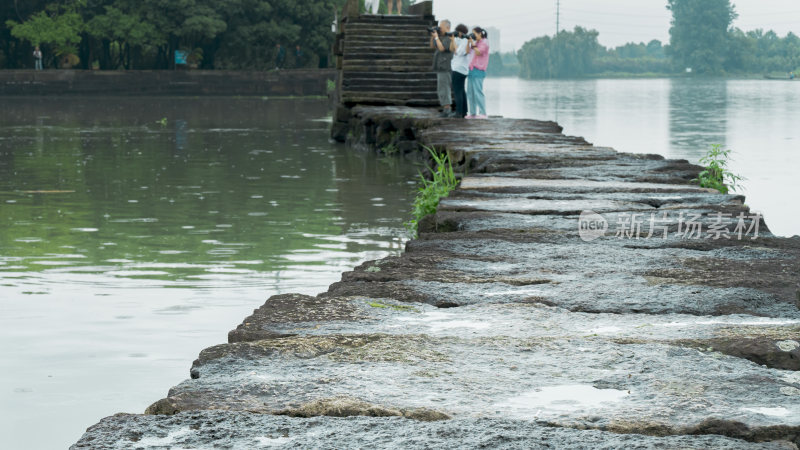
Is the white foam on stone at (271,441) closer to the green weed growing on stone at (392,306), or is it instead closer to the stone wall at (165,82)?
the green weed growing on stone at (392,306)

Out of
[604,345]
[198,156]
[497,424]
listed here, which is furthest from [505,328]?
[198,156]

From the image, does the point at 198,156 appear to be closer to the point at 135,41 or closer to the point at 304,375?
the point at 304,375

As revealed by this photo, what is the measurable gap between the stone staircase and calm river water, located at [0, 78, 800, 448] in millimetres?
1554

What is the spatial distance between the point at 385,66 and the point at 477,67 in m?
6.37

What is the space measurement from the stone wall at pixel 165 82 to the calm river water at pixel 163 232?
17.1 m

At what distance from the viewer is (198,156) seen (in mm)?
19094

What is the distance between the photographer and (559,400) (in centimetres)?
307

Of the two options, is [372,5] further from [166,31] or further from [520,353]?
[520,353]

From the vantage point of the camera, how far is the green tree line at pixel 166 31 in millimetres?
44469

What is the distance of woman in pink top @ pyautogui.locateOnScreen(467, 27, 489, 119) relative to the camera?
1719 centimetres

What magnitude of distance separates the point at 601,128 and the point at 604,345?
81.1 ft

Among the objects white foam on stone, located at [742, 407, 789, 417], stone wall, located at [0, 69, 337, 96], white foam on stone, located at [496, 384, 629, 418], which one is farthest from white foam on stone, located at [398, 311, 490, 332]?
stone wall, located at [0, 69, 337, 96]

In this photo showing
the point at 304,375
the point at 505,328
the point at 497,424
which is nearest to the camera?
the point at 497,424

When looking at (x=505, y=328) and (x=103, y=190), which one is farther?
(x=103, y=190)
